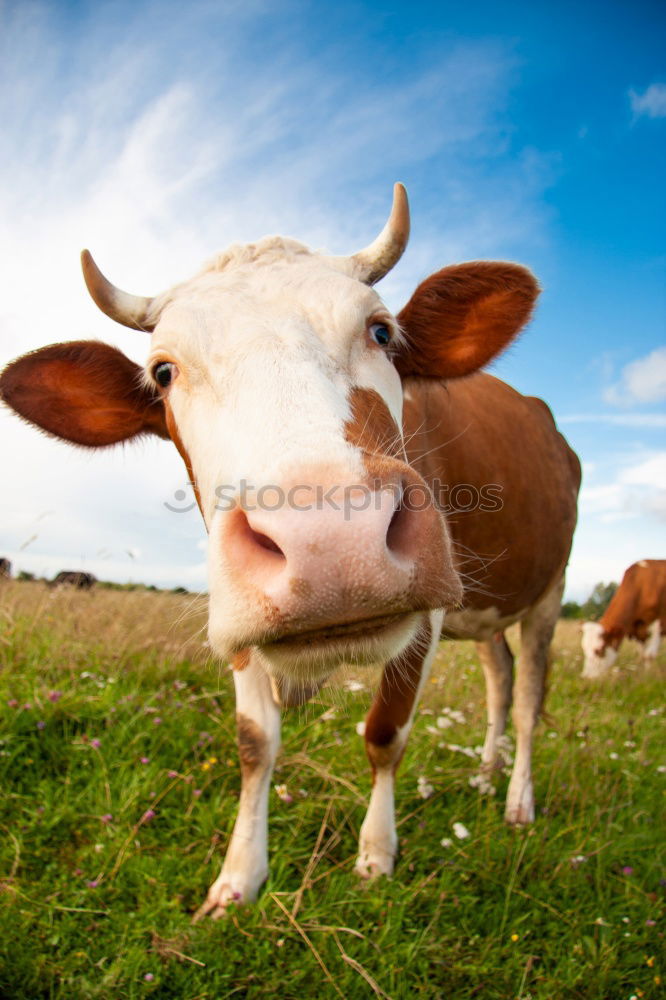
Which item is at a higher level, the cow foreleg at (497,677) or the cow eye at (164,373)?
the cow eye at (164,373)

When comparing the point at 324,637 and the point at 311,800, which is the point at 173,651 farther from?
the point at 324,637

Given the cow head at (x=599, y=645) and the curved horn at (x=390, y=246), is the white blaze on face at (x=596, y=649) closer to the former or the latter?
the cow head at (x=599, y=645)

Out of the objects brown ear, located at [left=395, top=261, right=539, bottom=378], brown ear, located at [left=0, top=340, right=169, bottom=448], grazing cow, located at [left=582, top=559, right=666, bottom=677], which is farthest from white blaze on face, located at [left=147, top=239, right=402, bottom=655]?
grazing cow, located at [left=582, top=559, right=666, bottom=677]

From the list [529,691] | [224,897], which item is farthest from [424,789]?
[529,691]

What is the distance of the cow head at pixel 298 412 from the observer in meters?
1.33

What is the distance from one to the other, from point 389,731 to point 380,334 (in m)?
1.77

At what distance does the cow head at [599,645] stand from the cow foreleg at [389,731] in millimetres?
8369

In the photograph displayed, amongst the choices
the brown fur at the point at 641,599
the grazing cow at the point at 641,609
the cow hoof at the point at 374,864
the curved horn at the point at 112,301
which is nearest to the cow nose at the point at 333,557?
the curved horn at the point at 112,301

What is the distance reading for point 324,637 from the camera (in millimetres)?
1420

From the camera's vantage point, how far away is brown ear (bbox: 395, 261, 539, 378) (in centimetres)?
289

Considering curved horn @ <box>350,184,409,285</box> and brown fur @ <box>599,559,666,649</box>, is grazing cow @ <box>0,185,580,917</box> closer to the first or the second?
curved horn @ <box>350,184,409,285</box>

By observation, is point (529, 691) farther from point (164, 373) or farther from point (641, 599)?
point (641, 599)

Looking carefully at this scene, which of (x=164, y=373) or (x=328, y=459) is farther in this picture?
(x=164, y=373)

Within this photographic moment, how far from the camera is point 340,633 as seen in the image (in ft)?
4.65
